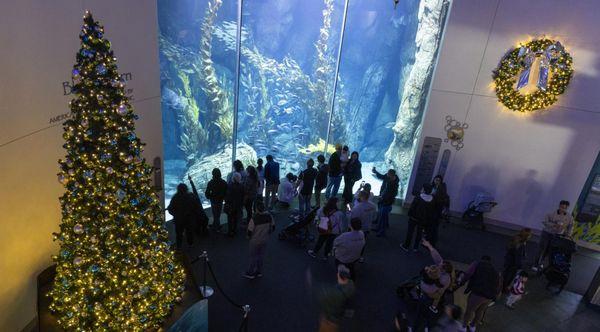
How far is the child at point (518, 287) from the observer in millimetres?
5754

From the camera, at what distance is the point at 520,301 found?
6.40 metres

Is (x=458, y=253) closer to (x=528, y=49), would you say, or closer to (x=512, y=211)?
(x=512, y=211)

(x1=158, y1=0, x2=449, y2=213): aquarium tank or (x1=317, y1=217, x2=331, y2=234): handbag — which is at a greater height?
(x1=158, y1=0, x2=449, y2=213): aquarium tank

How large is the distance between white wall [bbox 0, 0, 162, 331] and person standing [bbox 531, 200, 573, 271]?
834 centimetres

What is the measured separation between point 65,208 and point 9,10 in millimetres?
1988

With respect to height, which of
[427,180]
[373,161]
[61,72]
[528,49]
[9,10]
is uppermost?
[528,49]

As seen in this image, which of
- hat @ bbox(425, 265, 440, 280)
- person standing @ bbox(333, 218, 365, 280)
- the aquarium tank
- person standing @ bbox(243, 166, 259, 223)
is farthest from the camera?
the aquarium tank

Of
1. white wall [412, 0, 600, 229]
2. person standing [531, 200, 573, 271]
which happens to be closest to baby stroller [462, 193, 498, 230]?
white wall [412, 0, 600, 229]

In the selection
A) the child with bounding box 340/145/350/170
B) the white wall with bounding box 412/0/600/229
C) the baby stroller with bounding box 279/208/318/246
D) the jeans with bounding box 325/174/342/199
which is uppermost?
the white wall with bounding box 412/0/600/229

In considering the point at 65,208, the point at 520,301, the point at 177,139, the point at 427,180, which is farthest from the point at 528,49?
the point at 177,139

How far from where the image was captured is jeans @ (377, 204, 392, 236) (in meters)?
7.78

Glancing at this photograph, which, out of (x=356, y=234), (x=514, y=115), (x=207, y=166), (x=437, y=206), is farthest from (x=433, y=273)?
(x=207, y=166)

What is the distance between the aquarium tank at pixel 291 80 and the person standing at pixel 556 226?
12.0 ft

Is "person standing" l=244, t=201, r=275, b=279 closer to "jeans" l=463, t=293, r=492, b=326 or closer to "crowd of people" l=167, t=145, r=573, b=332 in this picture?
"crowd of people" l=167, t=145, r=573, b=332
